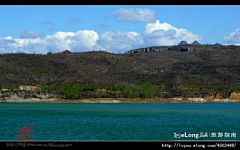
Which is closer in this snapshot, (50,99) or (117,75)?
(50,99)

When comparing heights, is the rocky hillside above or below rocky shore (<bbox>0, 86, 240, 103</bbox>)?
above

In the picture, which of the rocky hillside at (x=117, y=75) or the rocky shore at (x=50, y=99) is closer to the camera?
the rocky shore at (x=50, y=99)

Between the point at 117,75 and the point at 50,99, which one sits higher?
the point at 117,75

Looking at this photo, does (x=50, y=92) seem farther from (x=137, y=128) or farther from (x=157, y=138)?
(x=157, y=138)

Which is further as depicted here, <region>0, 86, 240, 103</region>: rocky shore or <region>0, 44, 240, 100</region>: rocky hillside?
<region>0, 44, 240, 100</region>: rocky hillside

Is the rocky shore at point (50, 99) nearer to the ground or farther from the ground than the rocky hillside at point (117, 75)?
nearer to the ground
